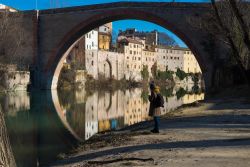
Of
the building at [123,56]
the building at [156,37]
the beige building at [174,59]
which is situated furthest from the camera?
the building at [156,37]

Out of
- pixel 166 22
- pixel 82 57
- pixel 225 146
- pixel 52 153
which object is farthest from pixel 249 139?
pixel 82 57

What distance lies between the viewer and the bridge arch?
132 ft

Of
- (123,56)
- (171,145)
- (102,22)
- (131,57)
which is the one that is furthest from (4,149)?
(131,57)

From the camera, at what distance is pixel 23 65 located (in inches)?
1876

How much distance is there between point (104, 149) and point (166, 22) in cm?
3220

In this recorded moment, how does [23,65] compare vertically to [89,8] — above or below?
below

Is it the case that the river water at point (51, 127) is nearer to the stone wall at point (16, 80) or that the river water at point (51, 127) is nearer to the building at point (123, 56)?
the stone wall at point (16, 80)

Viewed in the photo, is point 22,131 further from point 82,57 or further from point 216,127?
point 82,57

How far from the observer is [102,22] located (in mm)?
46688

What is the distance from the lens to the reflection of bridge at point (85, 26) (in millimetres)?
39781

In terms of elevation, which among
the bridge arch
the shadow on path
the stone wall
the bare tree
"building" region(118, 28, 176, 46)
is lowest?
the shadow on path

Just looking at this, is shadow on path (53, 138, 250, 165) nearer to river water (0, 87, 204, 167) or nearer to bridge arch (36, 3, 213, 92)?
river water (0, 87, 204, 167)

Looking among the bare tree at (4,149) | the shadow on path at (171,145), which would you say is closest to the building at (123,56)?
the shadow on path at (171,145)

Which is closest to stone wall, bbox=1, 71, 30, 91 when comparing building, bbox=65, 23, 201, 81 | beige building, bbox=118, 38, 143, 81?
building, bbox=65, 23, 201, 81
